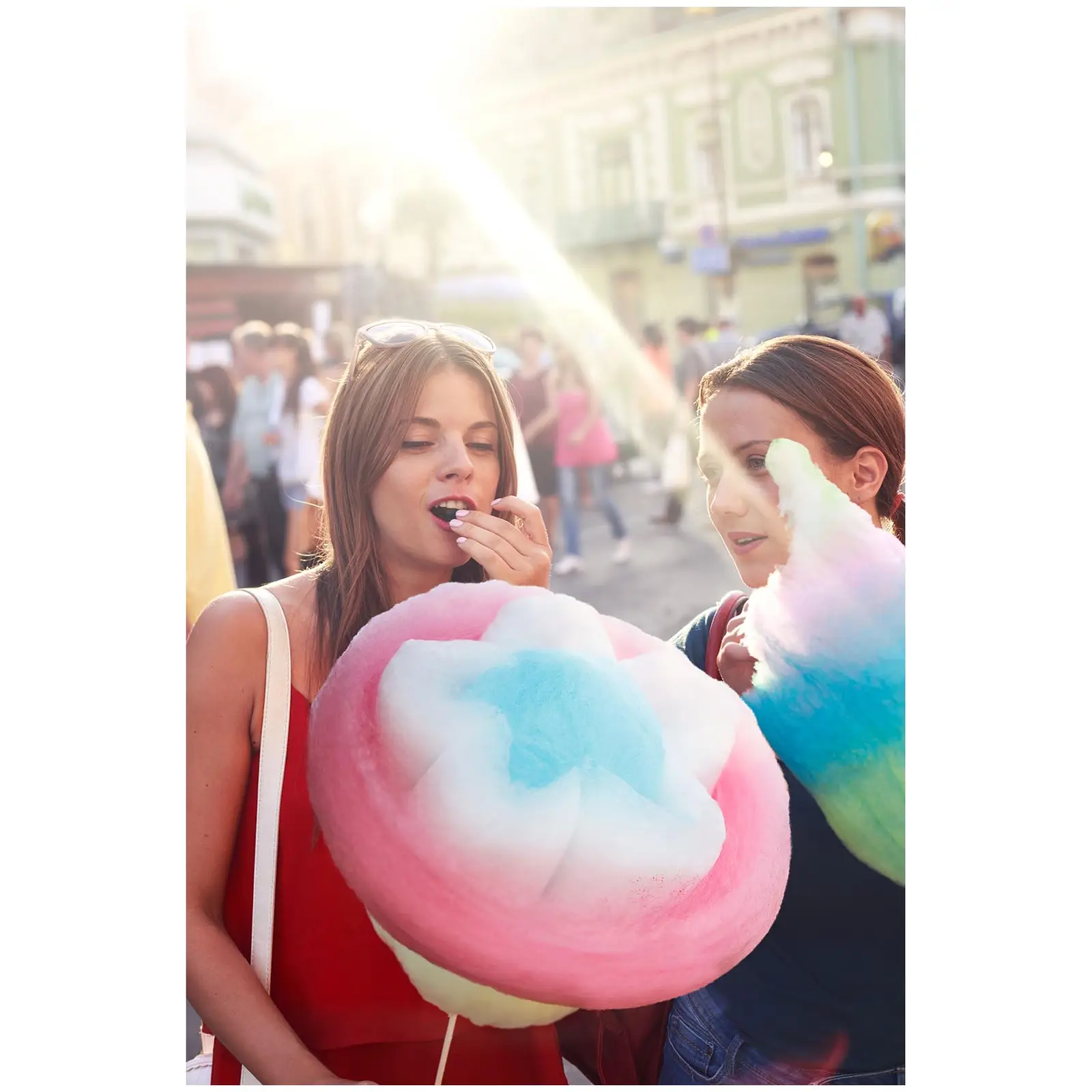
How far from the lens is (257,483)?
167cm

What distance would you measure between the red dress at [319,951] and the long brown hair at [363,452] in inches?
5.2

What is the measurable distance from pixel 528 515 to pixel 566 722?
32 centimetres

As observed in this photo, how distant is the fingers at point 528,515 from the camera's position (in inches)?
62.2

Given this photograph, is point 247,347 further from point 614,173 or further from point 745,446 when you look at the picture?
point 745,446

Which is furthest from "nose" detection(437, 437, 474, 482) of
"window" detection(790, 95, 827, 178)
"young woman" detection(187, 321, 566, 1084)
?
"window" detection(790, 95, 827, 178)

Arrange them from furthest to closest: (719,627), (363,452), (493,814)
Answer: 1. (719,627)
2. (363,452)
3. (493,814)

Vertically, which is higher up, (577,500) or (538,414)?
(538,414)

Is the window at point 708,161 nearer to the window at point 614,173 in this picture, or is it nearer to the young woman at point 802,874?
the window at point 614,173

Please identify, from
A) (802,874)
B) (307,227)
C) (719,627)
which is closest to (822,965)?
(802,874)

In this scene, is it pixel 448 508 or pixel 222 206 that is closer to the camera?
pixel 448 508

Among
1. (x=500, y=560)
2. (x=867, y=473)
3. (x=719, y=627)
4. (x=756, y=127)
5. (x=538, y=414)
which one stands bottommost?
(x=719, y=627)

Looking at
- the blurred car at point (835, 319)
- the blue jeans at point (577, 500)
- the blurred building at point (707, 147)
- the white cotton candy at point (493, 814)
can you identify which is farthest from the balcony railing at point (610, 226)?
the white cotton candy at point (493, 814)

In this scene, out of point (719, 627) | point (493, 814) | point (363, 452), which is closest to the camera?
point (493, 814)
